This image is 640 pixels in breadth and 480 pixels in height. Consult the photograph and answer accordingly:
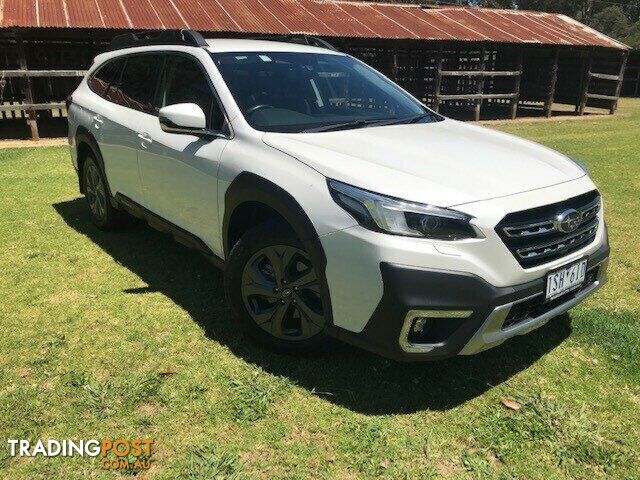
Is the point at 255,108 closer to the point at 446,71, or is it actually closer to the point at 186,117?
the point at 186,117

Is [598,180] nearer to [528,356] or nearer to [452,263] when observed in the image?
[528,356]

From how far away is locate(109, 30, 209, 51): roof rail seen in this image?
3963 millimetres

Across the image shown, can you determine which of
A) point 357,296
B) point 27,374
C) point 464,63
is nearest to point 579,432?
point 357,296

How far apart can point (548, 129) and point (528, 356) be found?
49.1 feet

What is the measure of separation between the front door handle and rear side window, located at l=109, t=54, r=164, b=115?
20cm

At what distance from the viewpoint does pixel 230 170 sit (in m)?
3.24

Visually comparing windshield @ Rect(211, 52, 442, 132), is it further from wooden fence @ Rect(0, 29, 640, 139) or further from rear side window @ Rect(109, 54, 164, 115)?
wooden fence @ Rect(0, 29, 640, 139)

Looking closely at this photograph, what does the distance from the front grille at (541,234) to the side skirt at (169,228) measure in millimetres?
1874

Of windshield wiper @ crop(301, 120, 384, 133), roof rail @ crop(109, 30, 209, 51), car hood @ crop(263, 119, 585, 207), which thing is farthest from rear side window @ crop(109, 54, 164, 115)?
car hood @ crop(263, 119, 585, 207)

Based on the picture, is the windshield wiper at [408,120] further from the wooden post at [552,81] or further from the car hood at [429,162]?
the wooden post at [552,81]

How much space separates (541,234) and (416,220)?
0.68 m

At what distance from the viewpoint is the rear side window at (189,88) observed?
3.55 meters

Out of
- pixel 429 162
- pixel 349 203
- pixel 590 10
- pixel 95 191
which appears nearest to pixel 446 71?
pixel 95 191

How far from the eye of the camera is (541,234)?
8.71 ft
